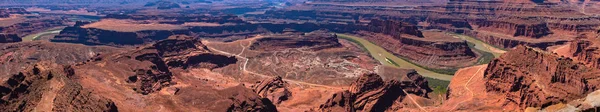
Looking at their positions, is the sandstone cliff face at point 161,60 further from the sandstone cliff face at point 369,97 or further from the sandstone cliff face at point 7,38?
the sandstone cliff face at point 7,38

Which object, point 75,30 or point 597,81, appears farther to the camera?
point 75,30

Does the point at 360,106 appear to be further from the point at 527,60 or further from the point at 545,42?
the point at 545,42

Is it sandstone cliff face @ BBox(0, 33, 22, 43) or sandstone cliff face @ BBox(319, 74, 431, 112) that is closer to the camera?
sandstone cliff face @ BBox(319, 74, 431, 112)

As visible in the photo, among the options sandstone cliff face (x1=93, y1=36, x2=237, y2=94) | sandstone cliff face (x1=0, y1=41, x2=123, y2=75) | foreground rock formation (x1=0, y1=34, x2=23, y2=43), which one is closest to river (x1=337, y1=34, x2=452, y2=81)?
sandstone cliff face (x1=93, y1=36, x2=237, y2=94)

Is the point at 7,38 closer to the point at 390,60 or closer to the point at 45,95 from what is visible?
the point at 45,95

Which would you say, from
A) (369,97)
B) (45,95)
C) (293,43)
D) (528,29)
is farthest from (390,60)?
(45,95)

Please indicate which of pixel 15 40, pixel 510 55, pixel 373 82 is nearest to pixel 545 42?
pixel 510 55

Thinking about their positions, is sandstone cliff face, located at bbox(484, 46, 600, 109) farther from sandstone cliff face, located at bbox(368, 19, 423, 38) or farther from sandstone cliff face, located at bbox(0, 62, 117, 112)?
sandstone cliff face, located at bbox(368, 19, 423, 38)
